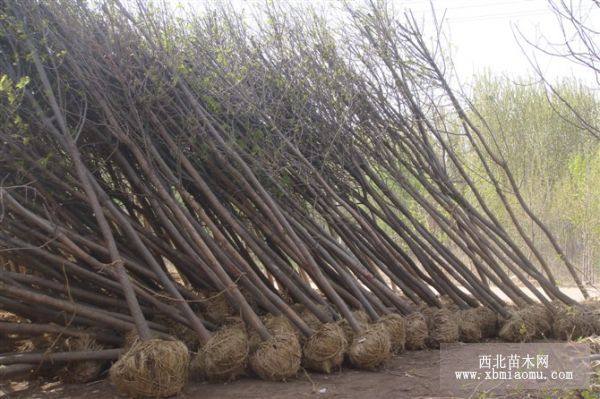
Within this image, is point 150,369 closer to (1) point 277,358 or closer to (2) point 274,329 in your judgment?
(1) point 277,358

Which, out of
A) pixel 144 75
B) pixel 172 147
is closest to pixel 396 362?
pixel 172 147

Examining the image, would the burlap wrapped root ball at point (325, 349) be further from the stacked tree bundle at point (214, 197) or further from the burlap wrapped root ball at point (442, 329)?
the burlap wrapped root ball at point (442, 329)

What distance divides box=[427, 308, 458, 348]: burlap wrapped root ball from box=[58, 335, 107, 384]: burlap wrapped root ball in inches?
99.1

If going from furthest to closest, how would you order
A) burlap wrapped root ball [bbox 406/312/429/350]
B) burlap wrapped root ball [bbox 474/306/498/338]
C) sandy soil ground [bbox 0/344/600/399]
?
1. burlap wrapped root ball [bbox 474/306/498/338]
2. burlap wrapped root ball [bbox 406/312/429/350]
3. sandy soil ground [bbox 0/344/600/399]

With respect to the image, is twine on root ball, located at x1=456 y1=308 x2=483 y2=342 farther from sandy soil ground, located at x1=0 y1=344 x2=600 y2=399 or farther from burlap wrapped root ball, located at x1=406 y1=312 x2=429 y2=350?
sandy soil ground, located at x1=0 y1=344 x2=600 y2=399

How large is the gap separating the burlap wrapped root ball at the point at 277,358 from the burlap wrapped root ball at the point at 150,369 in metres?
0.55

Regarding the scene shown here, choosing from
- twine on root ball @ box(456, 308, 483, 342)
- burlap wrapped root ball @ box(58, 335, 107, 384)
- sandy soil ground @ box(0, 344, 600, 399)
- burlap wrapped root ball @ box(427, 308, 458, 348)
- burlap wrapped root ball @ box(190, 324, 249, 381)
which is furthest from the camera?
twine on root ball @ box(456, 308, 483, 342)

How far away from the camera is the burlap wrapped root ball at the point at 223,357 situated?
3990 millimetres

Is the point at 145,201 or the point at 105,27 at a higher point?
the point at 105,27

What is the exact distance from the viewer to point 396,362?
4.58 metres

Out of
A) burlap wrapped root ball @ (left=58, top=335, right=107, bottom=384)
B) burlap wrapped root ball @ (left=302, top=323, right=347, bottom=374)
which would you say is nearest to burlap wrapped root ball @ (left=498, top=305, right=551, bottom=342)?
burlap wrapped root ball @ (left=302, top=323, right=347, bottom=374)

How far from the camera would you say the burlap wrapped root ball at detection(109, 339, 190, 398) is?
3.59 metres

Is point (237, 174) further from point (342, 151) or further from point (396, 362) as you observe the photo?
point (396, 362)

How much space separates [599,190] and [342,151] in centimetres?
723
